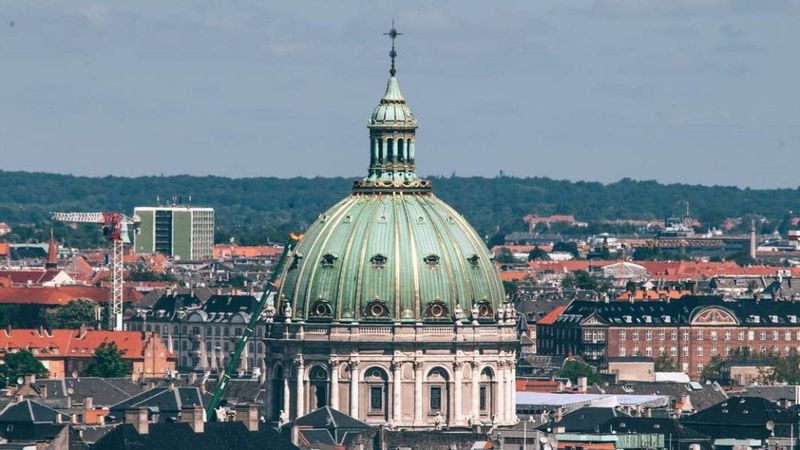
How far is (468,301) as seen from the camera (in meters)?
120

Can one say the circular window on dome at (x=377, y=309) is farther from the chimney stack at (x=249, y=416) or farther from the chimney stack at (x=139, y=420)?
the chimney stack at (x=139, y=420)

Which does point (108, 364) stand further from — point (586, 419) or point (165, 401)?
point (586, 419)

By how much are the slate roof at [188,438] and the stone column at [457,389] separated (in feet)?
56.4

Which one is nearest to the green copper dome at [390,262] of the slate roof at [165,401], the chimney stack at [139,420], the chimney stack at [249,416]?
the slate roof at [165,401]

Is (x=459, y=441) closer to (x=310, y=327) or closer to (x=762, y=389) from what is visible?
(x=310, y=327)

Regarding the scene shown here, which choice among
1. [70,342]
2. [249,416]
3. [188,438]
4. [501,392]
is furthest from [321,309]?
[70,342]

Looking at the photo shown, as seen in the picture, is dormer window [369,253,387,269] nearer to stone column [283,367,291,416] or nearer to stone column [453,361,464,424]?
stone column [453,361,464,424]

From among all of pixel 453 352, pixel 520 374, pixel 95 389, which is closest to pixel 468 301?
pixel 453 352

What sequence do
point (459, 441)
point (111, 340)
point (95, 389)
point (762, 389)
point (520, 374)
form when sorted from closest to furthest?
point (459, 441), point (95, 389), point (762, 389), point (520, 374), point (111, 340)

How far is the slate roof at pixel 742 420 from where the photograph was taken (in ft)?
399

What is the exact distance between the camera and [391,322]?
11906 centimetres

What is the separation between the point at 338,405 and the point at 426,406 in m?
Result: 2.56

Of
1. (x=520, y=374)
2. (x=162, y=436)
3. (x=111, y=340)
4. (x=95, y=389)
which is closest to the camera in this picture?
(x=162, y=436)

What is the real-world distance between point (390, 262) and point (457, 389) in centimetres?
417
